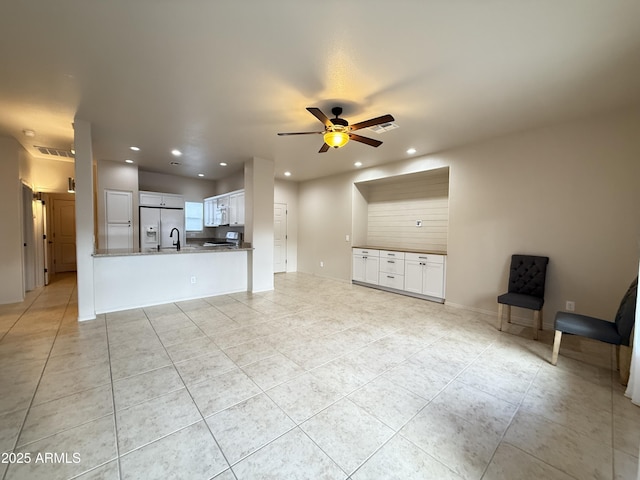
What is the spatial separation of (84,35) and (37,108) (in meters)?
2.05

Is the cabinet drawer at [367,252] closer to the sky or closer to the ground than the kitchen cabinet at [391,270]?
closer to the sky

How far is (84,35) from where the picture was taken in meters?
1.96

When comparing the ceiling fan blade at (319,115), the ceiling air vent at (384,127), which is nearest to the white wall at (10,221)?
the ceiling fan blade at (319,115)

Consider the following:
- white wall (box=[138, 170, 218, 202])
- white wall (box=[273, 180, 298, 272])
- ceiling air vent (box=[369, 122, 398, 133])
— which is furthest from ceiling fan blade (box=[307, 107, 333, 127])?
white wall (box=[138, 170, 218, 202])

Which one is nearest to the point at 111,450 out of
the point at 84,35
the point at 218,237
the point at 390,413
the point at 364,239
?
the point at 390,413

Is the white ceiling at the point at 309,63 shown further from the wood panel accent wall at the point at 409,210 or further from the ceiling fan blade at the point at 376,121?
the wood panel accent wall at the point at 409,210

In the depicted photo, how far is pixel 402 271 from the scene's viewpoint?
5418 millimetres

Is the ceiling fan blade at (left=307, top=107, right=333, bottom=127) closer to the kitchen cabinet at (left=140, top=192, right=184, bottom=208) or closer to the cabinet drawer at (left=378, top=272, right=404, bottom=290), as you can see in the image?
the cabinet drawer at (left=378, top=272, right=404, bottom=290)

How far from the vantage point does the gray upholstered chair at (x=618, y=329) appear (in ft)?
7.72

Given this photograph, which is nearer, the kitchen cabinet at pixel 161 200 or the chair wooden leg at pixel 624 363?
the chair wooden leg at pixel 624 363

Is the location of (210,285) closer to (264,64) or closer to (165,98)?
(165,98)

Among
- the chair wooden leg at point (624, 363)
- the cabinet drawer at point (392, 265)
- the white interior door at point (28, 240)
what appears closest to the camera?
the chair wooden leg at point (624, 363)

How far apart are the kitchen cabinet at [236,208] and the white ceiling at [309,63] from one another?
2288 millimetres

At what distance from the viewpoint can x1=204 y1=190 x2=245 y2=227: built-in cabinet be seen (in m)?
6.07
